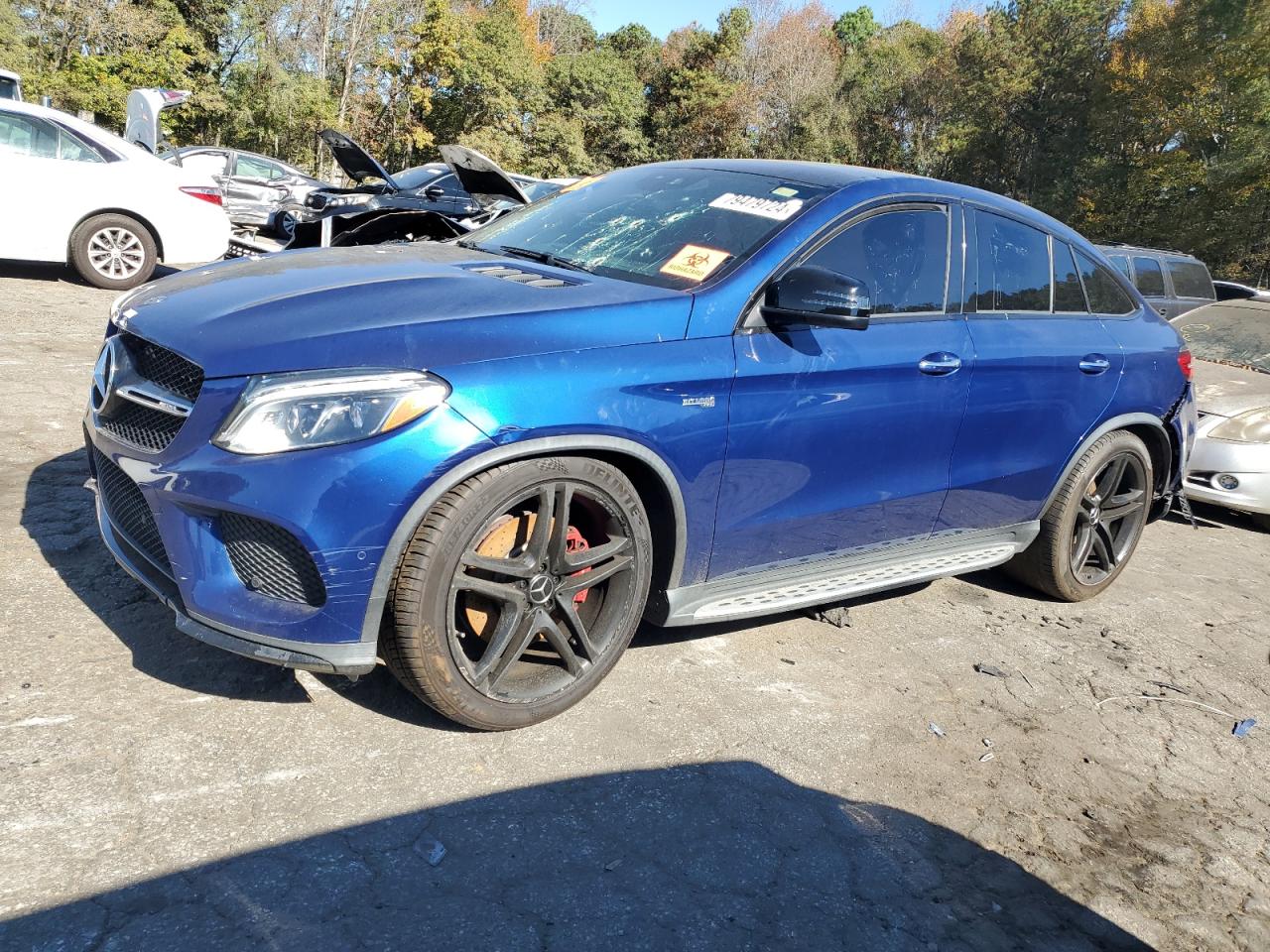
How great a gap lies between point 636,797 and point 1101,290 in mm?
3326

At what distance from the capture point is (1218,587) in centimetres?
545

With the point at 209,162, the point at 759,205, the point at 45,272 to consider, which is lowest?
the point at 45,272

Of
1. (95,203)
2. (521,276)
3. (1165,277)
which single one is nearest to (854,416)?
(521,276)

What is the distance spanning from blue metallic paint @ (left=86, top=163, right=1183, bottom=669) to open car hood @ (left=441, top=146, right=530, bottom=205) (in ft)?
8.41

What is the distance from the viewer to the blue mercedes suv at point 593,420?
260 cm

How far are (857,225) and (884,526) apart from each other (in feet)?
3.64

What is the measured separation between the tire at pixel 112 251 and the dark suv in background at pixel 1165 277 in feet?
33.2

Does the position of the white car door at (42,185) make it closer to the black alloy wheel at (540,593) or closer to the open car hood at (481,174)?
the open car hood at (481,174)

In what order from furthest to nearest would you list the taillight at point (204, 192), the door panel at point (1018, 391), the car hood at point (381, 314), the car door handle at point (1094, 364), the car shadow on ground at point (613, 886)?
the taillight at point (204, 192)
the car door handle at point (1094, 364)
the door panel at point (1018, 391)
the car hood at point (381, 314)
the car shadow on ground at point (613, 886)

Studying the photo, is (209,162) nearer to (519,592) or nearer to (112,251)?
(112,251)

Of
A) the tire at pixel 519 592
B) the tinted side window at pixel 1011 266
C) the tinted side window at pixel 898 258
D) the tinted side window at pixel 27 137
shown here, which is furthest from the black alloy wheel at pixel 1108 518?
the tinted side window at pixel 27 137

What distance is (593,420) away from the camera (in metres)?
2.85

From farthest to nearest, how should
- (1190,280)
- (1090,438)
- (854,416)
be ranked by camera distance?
1. (1190,280)
2. (1090,438)
3. (854,416)

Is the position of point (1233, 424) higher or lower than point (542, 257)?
lower
